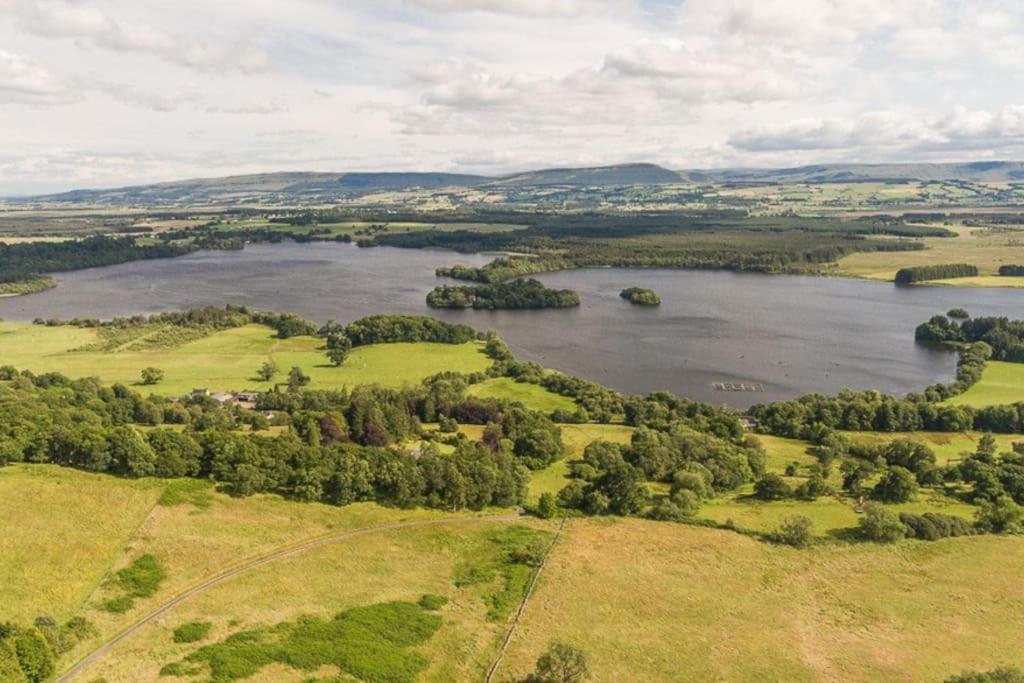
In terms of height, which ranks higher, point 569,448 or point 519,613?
point 569,448

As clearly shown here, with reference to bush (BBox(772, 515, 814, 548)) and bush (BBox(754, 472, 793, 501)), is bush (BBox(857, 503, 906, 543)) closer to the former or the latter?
bush (BBox(772, 515, 814, 548))

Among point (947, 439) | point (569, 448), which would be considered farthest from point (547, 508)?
point (947, 439)

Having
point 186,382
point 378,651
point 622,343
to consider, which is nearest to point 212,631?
point 378,651

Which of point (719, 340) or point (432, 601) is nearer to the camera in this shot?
point (432, 601)

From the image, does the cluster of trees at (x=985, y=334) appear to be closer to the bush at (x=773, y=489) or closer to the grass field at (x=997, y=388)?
the grass field at (x=997, y=388)

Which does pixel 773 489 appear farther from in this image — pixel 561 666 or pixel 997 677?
pixel 561 666

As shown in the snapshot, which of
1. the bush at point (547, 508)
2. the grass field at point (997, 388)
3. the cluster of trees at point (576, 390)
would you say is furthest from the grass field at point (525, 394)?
the grass field at point (997, 388)

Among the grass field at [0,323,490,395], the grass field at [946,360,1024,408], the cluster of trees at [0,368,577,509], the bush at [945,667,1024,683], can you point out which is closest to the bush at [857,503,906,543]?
the bush at [945,667,1024,683]

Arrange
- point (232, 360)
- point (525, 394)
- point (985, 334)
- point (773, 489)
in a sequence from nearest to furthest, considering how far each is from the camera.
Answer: point (773, 489), point (525, 394), point (232, 360), point (985, 334)

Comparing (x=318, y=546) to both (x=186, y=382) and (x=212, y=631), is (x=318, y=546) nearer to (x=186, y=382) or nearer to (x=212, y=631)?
(x=212, y=631)
